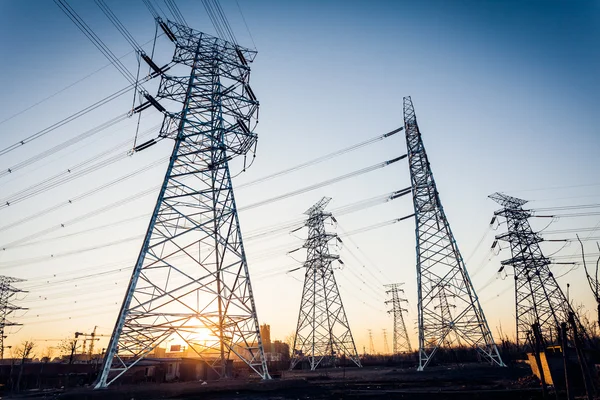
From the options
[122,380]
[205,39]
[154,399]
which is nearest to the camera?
[154,399]

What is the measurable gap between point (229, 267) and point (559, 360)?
14.6m

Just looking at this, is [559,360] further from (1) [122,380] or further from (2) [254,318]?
(1) [122,380]

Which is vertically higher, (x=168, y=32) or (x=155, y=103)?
(x=168, y=32)

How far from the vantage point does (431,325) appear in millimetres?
21375

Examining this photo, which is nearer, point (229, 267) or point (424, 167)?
point (229, 267)

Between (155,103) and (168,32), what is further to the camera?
(168,32)

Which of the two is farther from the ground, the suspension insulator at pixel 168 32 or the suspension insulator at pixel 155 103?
the suspension insulator at pixel 168 32

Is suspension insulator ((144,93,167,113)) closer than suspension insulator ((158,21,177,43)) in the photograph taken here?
Yes

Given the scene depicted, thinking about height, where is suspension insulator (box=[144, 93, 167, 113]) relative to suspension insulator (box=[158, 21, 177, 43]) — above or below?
below

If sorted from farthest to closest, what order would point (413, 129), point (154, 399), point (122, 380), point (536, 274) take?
point (536, 274), point (413, 129), point (122, 380), point (154, 399)

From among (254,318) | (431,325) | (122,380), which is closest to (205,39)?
(254,318)

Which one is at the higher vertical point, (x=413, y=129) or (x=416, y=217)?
(x=413, y=129)

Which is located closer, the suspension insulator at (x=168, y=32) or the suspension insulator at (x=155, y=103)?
the suspension insulator at (x=155, y=103)

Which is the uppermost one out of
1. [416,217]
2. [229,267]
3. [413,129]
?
[413,129]
